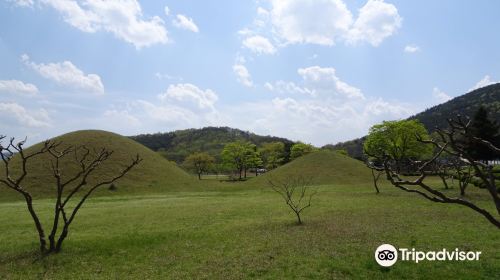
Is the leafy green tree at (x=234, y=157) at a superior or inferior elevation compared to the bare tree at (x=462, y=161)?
superior

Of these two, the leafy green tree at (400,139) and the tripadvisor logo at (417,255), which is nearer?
the tripadvisor logo at (417,255)

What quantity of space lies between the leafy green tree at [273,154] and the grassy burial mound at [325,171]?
37.1 metres

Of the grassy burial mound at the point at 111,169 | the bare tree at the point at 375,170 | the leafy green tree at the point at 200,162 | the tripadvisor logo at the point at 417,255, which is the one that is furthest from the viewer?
Result: the leafy green tree at the point at 200,162

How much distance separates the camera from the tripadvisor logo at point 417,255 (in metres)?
13.6

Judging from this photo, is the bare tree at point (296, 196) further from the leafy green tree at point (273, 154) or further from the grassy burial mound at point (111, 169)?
the leafy green tree at point (273, 154)

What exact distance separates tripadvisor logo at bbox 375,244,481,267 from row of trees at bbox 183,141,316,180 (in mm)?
88441

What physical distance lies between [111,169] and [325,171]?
137 ft

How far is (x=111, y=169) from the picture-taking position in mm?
68438

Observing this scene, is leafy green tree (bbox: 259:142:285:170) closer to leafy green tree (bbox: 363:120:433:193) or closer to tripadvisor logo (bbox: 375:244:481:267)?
leafy green tree (bbox: 363:120:433:193)

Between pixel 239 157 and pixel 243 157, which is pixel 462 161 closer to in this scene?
pixel 243 157

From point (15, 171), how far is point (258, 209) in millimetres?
51166

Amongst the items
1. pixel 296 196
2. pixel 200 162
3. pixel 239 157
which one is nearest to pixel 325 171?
pixel 296 196

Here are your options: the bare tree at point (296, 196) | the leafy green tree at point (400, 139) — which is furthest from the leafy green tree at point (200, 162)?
the leafy green tree at point (400, 139)

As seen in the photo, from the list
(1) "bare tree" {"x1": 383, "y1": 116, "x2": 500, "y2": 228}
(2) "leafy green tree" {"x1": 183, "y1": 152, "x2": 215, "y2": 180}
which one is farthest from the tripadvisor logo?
(2) "leafy green tree" {"x1": 183, "y1": 152, "x2": 215, "y2": 180}
